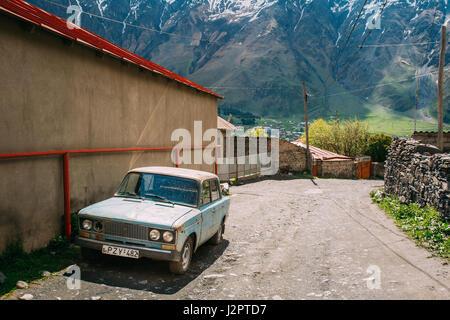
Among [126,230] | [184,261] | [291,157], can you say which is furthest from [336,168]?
[126,230]

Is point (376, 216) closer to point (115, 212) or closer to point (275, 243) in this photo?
point (275, 243)

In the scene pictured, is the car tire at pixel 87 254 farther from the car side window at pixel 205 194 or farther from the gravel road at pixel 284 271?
the car side window at pixel 205 194

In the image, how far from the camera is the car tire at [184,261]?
512 centimetres

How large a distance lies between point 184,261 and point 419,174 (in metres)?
8.28

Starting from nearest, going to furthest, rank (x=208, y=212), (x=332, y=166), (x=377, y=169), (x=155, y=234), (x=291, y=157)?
(x=155, y=234) < (x=208, y=212) < (x=291, y=157) < (x=332, y=166) < (x=377, y=169)

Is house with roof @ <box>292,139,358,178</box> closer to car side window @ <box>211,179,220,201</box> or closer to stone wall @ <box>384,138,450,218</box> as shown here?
stone wall @ <box>384,138,450,218</box>

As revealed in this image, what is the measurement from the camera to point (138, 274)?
16.9ft

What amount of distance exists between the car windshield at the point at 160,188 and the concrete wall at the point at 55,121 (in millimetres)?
1476

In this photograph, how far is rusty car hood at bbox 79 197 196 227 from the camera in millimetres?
4969

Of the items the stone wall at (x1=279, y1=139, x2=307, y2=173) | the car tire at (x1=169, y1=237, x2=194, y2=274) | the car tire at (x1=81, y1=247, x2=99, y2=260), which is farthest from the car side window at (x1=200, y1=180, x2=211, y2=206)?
the stone wall at (x1=279, y1=139, x2=307, y2=173)

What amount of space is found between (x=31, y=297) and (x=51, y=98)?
12.2ft

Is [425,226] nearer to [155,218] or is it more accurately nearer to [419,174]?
[419,174]

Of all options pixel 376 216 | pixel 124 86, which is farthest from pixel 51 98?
pixel 376 216

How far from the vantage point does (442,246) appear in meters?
6.75
